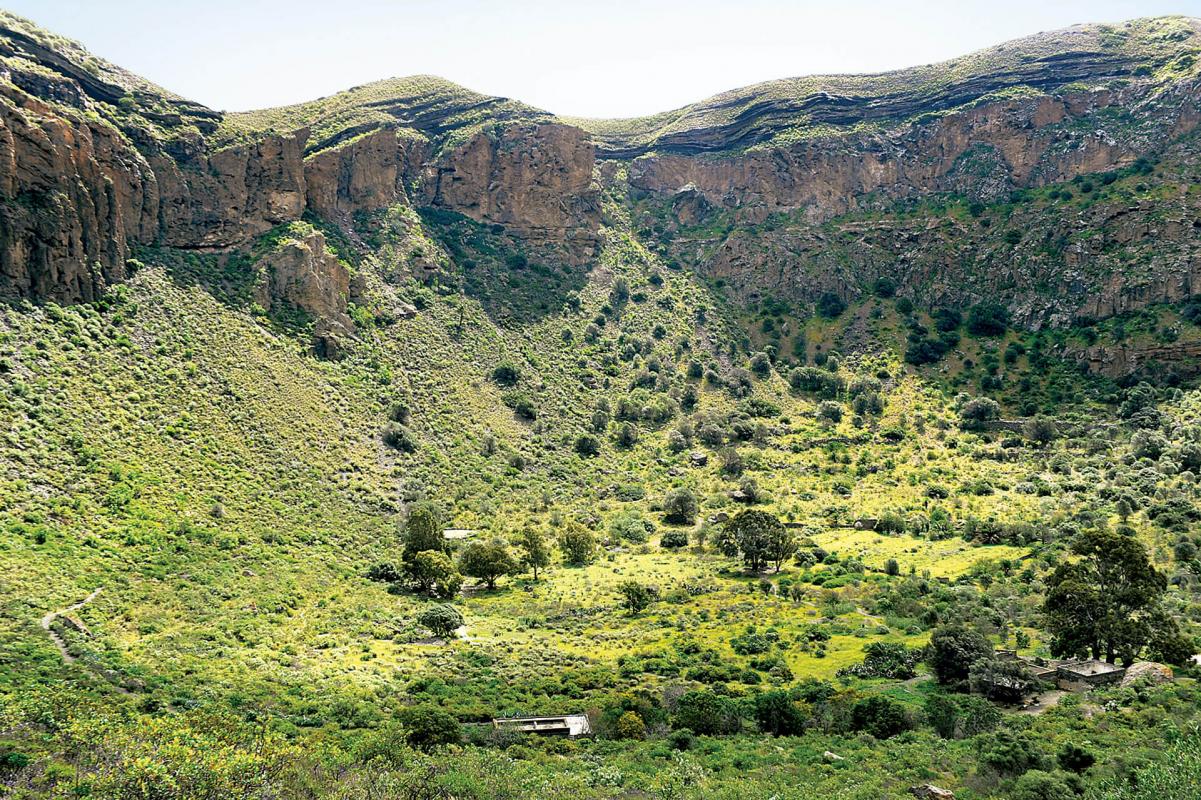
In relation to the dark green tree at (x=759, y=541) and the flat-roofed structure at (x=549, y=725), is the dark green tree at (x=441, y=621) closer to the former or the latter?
the flat-roofed structure at (x=549, y=725)

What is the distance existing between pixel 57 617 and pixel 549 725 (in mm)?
23105

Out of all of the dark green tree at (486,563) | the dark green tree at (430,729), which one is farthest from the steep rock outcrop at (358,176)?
the dark green tree at (430,729)

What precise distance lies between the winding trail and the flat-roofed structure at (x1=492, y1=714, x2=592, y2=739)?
18.1 metres

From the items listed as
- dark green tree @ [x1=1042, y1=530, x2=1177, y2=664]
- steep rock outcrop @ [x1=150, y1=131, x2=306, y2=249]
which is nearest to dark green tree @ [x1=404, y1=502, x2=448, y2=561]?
steep rock outcrop @ [x1=150, y1=131, x2=306, y2=249]

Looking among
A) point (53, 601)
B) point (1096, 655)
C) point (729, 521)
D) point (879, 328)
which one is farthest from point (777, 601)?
point (879, 328)

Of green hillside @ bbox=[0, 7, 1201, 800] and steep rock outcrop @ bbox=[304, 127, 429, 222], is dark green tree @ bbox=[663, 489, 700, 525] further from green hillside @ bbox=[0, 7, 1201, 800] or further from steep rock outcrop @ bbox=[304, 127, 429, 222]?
steep rock outcrop @ bbox=[304, 127, 429, 222]

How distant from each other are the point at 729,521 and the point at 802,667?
22.6 meters

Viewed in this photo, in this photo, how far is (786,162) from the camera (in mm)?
118688

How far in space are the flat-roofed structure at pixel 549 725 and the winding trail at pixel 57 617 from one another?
18129 millimetres

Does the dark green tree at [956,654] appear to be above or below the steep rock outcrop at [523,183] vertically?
below

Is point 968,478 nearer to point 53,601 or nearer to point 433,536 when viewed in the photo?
point 433,536

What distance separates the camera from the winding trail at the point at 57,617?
1293 inches

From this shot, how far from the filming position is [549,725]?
33.2 meters

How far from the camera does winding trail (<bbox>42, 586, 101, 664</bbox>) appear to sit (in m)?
32.8
